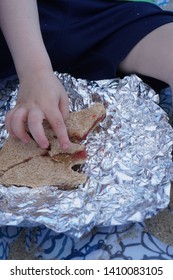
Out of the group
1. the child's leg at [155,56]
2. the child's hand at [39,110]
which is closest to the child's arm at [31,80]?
the child's hand at [39,110]

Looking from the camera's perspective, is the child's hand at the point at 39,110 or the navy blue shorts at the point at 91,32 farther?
the navy blue shorts at the point at 91,32

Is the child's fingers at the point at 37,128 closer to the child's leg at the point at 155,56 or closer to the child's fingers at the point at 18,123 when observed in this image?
the child's fingers at the point at 18,123

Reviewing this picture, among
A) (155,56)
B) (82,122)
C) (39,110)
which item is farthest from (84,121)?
(155,56)

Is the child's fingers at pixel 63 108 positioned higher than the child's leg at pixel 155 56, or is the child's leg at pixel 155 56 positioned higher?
the child's leg at pixel 155 56

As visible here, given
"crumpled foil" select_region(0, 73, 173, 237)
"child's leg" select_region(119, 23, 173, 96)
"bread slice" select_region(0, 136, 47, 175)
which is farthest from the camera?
"child's leg" select_region(119, 23, 173, 96)

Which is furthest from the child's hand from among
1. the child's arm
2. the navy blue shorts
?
the navy blue shorts

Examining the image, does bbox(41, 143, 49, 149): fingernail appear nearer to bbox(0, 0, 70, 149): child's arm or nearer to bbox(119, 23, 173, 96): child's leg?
bbox(0, 0, 70, 149): child's arm

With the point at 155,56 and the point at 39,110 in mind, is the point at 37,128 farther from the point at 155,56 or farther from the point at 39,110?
the point at 155,56
